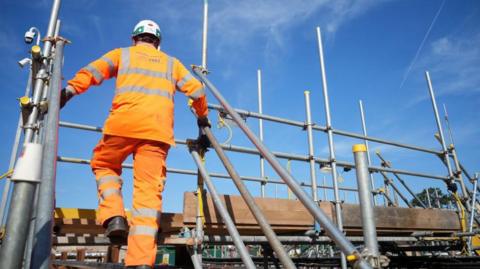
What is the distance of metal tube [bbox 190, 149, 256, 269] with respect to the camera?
234cm

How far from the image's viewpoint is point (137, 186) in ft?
8.49

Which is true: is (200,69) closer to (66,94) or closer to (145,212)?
(66,94)

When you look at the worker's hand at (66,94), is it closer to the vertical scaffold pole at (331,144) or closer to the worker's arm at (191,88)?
the worker's arm at (191,88)

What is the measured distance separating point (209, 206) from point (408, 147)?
158 inches

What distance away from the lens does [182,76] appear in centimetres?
327

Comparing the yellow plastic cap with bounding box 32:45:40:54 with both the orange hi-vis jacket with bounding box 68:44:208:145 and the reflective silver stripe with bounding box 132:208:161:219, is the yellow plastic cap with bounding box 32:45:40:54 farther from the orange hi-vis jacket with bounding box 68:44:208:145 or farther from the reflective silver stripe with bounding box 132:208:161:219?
the reflective silver stripe with bounding box 132:208:161:219

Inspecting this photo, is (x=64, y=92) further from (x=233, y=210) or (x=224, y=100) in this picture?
(x=233, y=210)

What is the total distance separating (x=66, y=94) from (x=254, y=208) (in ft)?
5.41

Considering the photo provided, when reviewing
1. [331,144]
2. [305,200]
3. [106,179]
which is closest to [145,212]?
[106,179]

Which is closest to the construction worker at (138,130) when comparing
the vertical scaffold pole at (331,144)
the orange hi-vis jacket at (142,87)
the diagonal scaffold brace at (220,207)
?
the orange hi-vis jacket at (142,87)

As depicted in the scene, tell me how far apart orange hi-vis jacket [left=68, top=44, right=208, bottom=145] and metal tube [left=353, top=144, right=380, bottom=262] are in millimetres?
1596

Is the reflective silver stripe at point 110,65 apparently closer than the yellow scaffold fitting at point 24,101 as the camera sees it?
No

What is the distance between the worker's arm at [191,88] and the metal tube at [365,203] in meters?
1.67

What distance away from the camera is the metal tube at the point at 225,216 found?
92.1 inches
